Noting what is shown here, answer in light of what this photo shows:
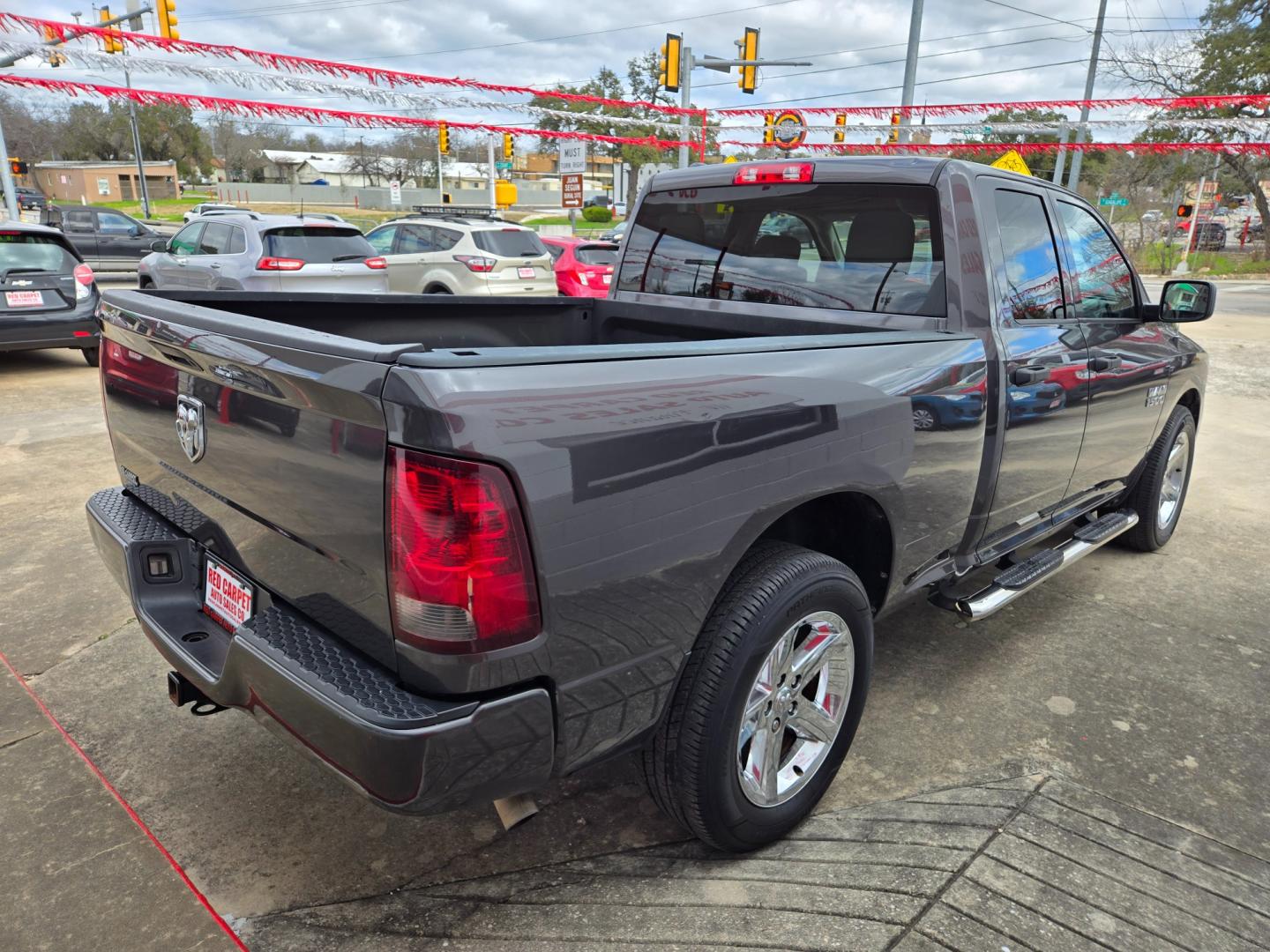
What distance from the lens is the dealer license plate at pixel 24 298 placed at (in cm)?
827

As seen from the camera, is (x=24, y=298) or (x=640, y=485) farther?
(x=24, y=298)

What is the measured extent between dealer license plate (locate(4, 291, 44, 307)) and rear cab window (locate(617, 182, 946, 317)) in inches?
288

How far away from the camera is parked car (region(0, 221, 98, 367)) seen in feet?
27.3

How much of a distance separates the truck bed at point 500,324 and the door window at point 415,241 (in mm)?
10880

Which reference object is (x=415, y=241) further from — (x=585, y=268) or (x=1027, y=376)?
(x=1027, y=376)

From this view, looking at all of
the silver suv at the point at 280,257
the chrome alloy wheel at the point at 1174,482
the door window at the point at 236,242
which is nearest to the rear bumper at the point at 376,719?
the chrome alloy wheel at the point at 1174,482

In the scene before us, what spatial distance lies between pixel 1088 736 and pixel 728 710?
171cm

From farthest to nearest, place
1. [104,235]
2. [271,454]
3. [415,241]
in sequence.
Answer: [104,235] → [415,241] → [271,454]

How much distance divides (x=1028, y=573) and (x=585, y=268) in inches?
468

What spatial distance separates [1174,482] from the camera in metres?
5.07

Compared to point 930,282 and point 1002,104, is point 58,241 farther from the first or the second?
point 1002,104

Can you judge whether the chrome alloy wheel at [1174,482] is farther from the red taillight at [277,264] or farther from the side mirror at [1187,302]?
the red taillight at [277,264]

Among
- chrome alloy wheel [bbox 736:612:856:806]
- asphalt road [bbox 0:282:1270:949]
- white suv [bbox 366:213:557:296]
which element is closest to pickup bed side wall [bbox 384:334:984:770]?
chrome alloy wheel [bbox 736:612:856:806]

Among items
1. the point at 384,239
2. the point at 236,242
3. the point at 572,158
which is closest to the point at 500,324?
the point at 236,242
